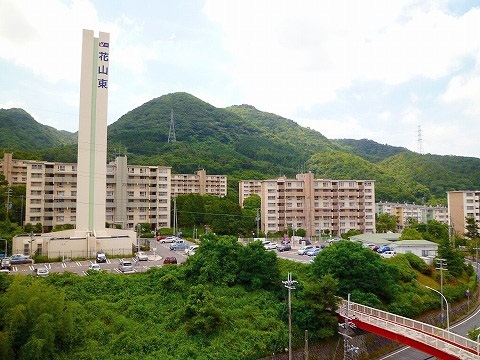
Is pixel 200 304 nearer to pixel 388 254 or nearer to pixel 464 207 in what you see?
pixel 388 254

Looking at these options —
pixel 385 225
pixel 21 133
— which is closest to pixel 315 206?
pixel 385 225

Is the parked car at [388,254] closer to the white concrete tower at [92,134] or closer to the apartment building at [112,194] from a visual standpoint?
the white concrete tower at [92,134]

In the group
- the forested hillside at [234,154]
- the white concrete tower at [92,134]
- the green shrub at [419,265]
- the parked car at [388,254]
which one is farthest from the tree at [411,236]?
the forested hillside at [234,154]

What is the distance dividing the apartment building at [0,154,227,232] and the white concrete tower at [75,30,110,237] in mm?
15913

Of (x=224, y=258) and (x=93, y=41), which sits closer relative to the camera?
(x=224, y=258)

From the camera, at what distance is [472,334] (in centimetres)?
1806

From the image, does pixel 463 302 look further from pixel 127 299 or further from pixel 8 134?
pixel 8 134

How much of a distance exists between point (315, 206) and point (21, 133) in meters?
97.4

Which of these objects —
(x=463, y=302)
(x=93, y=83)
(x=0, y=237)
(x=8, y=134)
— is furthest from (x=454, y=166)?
(x=8, y=134)

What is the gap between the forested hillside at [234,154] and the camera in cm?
10631

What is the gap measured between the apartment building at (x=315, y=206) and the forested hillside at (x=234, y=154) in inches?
1182

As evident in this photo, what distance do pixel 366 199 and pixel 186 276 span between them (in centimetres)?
4907

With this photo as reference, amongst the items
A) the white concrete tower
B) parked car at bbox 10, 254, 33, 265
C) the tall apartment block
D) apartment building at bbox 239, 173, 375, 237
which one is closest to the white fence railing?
parked car at bbox 10, 254, 33, 265

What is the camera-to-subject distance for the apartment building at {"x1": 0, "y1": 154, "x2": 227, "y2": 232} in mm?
54844
